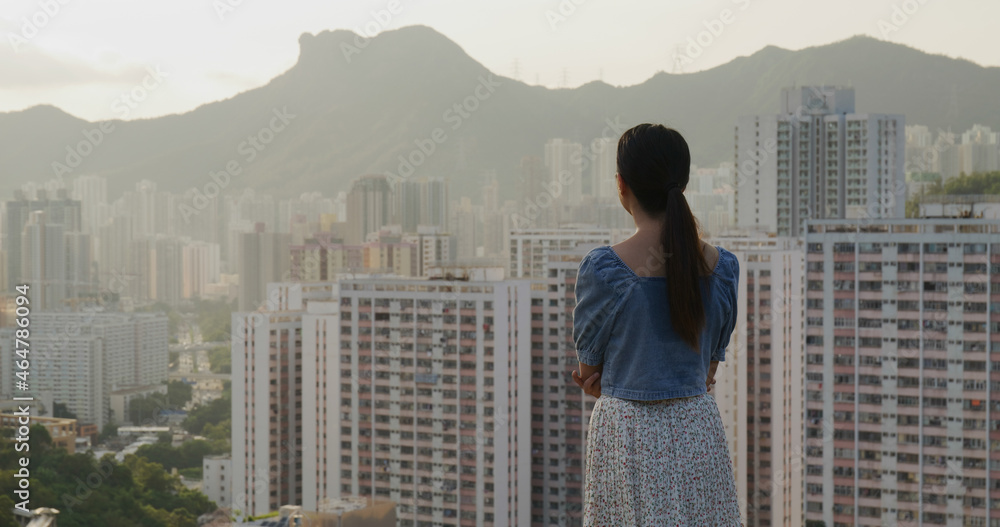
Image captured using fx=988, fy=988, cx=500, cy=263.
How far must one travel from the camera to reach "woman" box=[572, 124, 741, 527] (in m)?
0.78

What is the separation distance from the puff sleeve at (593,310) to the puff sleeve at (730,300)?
102 mm

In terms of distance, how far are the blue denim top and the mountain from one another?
15655 mm

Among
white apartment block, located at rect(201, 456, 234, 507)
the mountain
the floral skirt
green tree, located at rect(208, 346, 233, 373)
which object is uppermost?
the mountain

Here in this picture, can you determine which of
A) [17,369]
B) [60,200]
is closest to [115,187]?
[60,200]

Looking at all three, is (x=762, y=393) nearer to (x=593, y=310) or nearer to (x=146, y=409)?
(x=146, y=409)

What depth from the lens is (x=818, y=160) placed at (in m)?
15.6

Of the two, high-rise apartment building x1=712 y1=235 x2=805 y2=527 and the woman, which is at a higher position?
the woman

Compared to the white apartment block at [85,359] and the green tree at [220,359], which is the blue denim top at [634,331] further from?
the green tree at [220,359]

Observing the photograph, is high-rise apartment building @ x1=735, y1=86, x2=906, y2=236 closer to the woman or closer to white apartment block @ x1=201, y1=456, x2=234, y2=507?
white apartment block @ x1=201, y1=456, x2=234, y2=507

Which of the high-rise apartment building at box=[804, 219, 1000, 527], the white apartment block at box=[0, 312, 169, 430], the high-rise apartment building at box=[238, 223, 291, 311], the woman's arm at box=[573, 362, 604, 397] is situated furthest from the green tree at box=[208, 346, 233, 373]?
the woman's arm at box=[573, 362, 604, 397]

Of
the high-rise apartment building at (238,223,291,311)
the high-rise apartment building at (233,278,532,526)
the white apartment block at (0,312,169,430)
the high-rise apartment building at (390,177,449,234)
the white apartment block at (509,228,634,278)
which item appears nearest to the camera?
the high-rise apartment building at (233,278,532,526)

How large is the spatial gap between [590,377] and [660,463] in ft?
0.29

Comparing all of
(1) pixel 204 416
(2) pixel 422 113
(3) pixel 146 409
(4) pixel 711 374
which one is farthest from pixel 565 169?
(4) pixel 711 374

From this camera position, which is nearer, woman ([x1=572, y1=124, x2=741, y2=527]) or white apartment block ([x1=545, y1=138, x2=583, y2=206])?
woman ([x1=572, y1=124, x2=741, y2=527])
